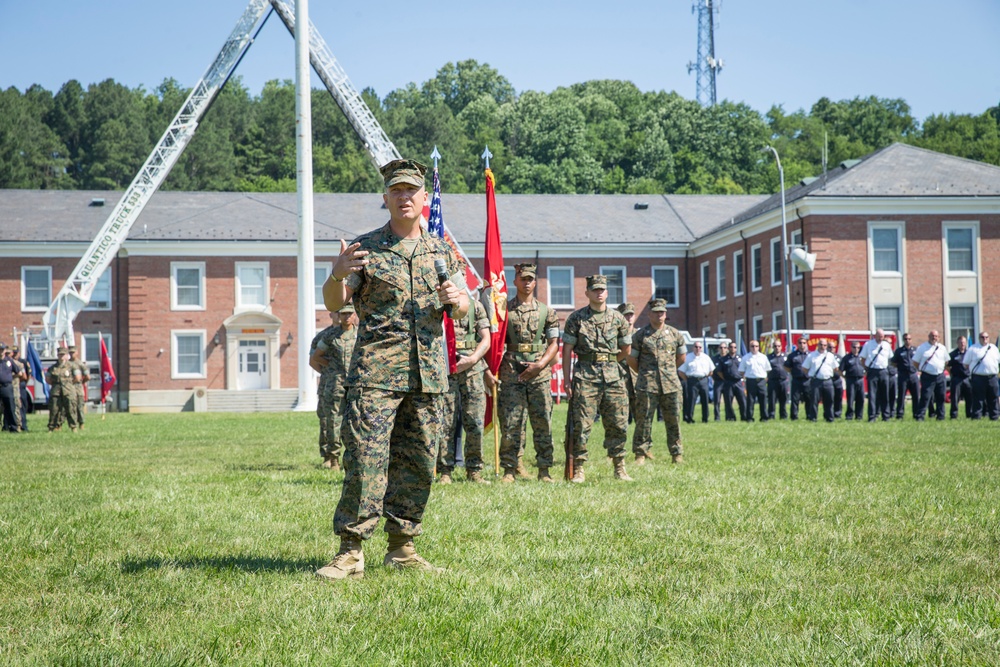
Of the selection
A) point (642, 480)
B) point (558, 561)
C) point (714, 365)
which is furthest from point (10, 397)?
point (558, 561)

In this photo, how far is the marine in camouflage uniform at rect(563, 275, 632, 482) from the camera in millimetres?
13164

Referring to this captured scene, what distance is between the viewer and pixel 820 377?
2892 centimetres

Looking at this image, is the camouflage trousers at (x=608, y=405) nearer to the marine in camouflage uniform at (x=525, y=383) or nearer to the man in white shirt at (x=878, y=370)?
the marine in camouflage uniform at (x=525, y=383)

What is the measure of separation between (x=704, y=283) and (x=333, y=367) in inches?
1822

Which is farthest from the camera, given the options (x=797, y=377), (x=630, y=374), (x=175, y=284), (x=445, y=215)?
(x=445, y=215)

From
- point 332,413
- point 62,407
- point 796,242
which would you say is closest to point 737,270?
point 796,242

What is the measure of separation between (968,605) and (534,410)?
7719 millimetres

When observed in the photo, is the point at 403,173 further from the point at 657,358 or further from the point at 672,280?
the point at 672,280

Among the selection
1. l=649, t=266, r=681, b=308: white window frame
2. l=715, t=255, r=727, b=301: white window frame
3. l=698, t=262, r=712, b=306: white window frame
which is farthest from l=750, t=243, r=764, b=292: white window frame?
l=649, t=266, r=681, b=308: white window frame

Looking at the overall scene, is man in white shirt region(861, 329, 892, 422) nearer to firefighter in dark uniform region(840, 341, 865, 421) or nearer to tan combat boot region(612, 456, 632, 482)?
firefighter in dark uniform region(840, 341, 865, 421)

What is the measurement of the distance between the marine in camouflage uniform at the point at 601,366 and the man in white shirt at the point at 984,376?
16.5 meters

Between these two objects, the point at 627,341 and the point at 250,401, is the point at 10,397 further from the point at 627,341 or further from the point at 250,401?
the point at 250,401

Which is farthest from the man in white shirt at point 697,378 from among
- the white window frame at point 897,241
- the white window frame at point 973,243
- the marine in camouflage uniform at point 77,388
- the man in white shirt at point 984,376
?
the white window frame at point 973,243

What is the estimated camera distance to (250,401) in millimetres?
53344
